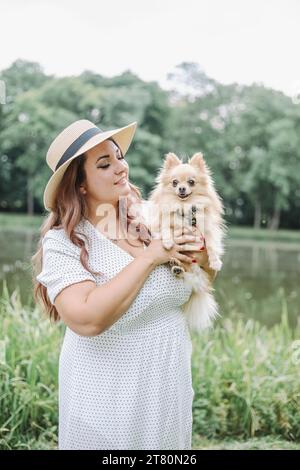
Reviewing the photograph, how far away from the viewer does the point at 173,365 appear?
177cm

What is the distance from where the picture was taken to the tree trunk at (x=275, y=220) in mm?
27656

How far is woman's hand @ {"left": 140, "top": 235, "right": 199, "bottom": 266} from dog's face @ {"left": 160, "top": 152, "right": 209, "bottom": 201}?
0.22 metres

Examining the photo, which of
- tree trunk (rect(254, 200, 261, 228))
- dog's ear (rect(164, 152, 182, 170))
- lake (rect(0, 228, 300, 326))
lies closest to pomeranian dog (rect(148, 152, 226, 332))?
dog's ear (rect(164, 152, 182, 170))

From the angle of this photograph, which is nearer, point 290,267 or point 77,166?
point 77,166

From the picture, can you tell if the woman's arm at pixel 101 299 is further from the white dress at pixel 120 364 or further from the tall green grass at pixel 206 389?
the tall green grass at pixel 206 389

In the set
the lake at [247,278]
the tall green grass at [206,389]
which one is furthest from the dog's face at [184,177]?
the lake at [247,278]

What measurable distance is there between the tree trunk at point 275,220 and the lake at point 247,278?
7971mm

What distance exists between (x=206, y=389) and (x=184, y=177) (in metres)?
2.07

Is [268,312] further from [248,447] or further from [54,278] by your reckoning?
[54,278]

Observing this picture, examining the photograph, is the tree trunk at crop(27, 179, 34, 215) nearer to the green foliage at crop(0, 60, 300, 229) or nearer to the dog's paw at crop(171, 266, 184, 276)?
the green foliage at crop(0, 60, 300, 229)

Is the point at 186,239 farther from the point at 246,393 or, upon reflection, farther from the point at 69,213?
the point at 246,393

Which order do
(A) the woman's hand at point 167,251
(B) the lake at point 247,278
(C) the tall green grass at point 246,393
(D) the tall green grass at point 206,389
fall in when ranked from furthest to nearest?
1. (B) the lake at point 247,278
2. (C) the tall green grass at point 246,393
3. (D) the tall green grass at point 206,389
4. (A) the woman's hand at point 167,251

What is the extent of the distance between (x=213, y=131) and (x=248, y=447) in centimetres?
2543
